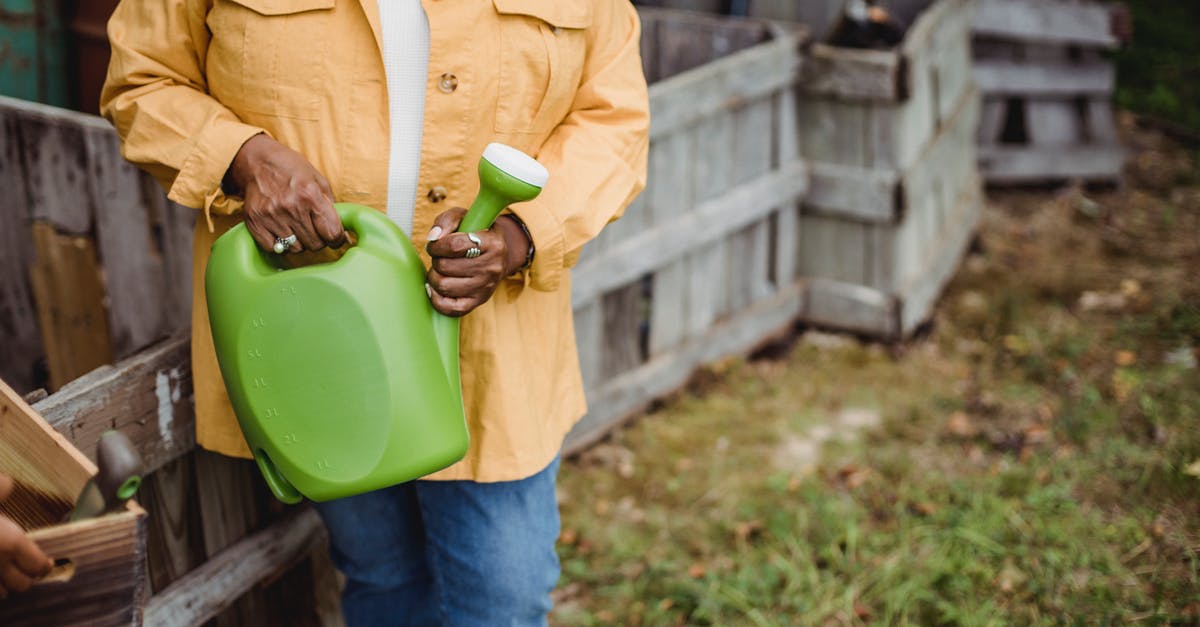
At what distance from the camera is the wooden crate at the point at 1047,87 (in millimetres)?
5867

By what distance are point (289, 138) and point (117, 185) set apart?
1.44m

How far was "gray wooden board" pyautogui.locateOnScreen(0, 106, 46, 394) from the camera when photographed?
3.05 metres

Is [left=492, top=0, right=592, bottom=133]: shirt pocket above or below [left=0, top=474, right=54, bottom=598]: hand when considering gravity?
above

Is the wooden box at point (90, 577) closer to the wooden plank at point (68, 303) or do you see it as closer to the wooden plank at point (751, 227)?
the wooden plank at point (68, 303)

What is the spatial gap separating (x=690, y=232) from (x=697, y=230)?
39 mm

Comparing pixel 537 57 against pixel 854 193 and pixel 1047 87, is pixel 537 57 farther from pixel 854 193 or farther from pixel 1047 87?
pixel 1047 87

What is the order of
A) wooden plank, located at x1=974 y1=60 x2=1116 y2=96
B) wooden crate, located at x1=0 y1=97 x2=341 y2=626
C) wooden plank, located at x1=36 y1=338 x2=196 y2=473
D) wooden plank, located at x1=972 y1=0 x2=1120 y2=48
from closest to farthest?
wooden plank, located at x1=36 y1=338 x2=196 y2=473, wooden crate, located at x1=0 y1=97 x2=341 y2=626, wooden plank, located at x1=972 y1=0 x2=1120 y2=48, wooden plank, located at x1=974 y1=60 x2=1116 y2=96

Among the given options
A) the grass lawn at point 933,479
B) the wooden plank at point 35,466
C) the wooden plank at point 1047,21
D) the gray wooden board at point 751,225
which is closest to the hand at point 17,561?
the wooden plank at point 35,466

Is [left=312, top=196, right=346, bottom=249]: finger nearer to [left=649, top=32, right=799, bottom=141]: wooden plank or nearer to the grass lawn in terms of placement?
the grass lawn

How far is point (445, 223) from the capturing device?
173 cm

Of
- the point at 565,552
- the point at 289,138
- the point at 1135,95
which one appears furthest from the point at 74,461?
the point at 1135,95

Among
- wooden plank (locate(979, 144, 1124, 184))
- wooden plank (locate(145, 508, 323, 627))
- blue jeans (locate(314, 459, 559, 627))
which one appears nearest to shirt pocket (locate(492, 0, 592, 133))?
blue jeans (locate(314, 459, 559, 627))

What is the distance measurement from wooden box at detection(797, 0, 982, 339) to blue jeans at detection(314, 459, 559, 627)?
2544mm

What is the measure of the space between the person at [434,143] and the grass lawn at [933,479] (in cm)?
123
